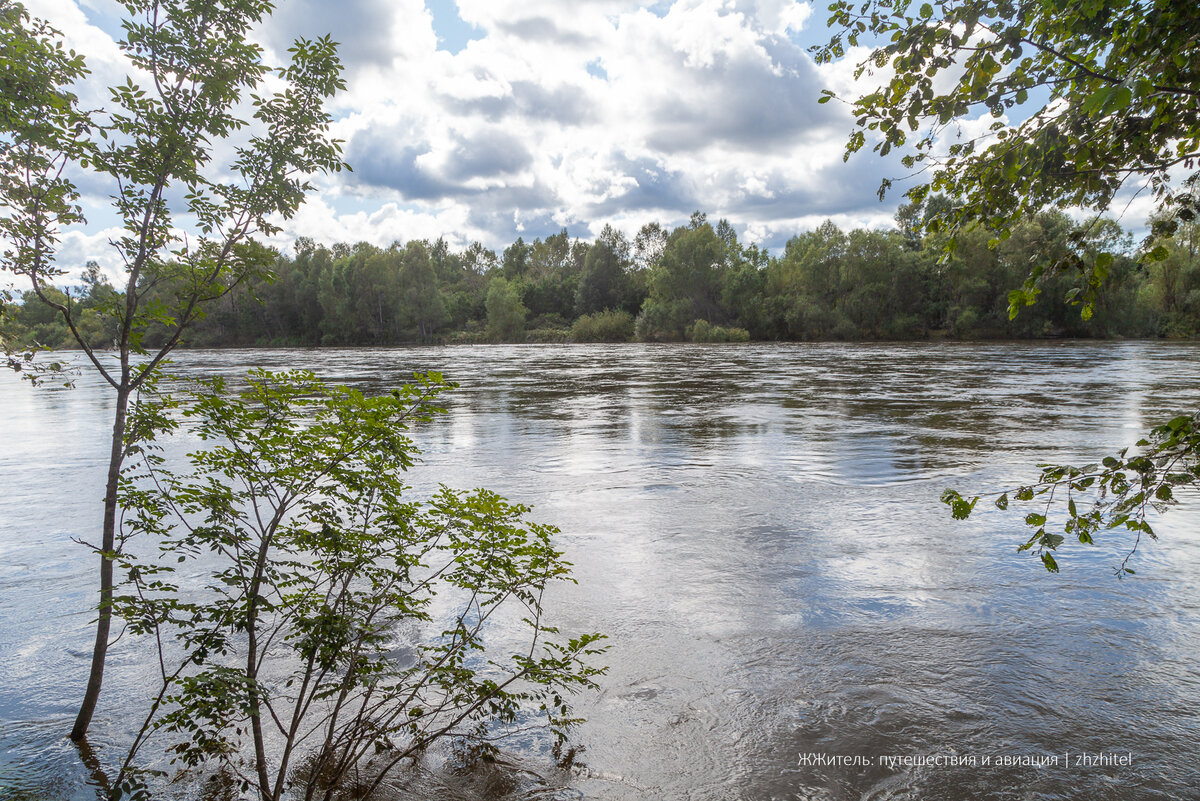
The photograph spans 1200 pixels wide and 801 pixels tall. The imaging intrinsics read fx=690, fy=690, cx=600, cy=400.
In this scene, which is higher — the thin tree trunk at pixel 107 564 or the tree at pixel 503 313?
the tree at pixel 503 313

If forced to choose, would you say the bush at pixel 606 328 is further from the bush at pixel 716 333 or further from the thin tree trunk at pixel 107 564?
the thin tree trunk at pixel 107 564

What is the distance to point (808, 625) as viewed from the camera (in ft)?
21.3

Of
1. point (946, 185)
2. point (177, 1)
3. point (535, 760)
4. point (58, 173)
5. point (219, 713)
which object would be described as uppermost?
point (177, 1)

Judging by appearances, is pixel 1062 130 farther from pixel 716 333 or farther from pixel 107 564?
pixel 716 333

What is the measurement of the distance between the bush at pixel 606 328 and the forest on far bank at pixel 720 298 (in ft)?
0.70

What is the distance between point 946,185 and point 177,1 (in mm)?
5127

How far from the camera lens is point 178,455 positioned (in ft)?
51.1

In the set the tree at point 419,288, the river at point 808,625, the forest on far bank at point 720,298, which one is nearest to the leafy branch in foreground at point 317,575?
the river at point 808,625

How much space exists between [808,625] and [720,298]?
9371 cm

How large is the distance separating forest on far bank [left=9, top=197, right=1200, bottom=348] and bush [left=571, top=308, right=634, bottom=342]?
212 mm

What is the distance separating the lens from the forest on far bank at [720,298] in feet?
237

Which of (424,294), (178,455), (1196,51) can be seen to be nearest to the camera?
(1196,51)

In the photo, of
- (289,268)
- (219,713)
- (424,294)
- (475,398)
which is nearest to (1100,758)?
(219,713)

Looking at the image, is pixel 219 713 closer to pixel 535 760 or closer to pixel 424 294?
pixel 535 760
